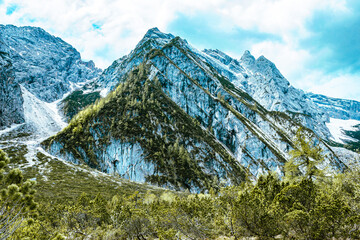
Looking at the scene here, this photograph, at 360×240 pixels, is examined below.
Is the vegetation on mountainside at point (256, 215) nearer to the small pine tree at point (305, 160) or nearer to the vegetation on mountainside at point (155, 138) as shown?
the small pine tree at point (305, 160)

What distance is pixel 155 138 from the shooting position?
119625mm

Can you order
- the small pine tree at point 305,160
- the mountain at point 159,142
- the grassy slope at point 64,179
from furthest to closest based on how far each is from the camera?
the mountain at point 159,142 → the grassy slope at point 64,179 → the small pine tree at point 305,160

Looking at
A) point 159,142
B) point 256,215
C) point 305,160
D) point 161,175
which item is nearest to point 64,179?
point 161,175

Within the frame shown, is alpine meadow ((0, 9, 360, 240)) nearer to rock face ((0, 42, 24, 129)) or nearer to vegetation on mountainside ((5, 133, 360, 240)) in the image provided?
vegetation on mountainside ((5, 133, 360, 240))

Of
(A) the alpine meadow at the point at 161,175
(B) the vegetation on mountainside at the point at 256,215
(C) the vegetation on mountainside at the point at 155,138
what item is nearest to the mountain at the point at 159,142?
(C) the vegetation on mountainside at the point at 155,138

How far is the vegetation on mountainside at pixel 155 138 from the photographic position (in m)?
105

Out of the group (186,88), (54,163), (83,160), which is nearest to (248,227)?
(54,163)

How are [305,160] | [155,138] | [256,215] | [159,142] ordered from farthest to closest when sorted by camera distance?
[155,138], [159,142], [305,160], [256,215]

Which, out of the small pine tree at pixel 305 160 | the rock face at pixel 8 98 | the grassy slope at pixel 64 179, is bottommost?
the grassy slope at pixel 64 179

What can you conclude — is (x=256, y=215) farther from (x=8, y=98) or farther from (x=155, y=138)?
(x=8, y=98)

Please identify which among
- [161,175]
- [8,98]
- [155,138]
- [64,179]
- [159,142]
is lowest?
[64,179]

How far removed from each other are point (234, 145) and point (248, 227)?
164301 millimetres

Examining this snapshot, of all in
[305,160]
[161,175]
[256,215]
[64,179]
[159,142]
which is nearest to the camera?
[256,215]

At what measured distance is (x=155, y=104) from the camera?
148 m
